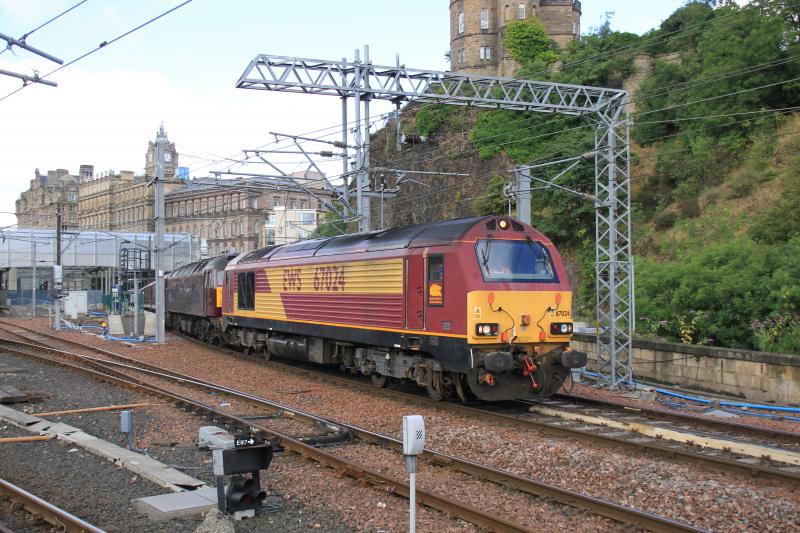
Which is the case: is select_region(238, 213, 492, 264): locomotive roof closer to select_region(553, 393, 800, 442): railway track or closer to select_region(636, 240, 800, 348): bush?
select_region(553, 393, 800, 442): railway track

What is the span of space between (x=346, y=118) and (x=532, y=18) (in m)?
41.6

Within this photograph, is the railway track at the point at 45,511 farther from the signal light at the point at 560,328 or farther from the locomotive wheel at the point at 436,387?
the signal light at the point at 560,328

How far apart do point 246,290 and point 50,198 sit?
3905 inches

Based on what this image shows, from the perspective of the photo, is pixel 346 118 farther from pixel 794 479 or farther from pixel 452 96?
pixel 794 479

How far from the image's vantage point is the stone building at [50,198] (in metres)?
105

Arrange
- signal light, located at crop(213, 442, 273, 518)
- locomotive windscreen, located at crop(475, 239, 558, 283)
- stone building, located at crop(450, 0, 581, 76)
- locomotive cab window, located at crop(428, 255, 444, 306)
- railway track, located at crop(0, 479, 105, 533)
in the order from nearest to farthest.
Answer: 1. railway track, located at crop(0, 479, 105, 533)
2. signal light, located at crop(213, 442, 273, 518)
3. locomotive windscreen, located at crop(475, 239, 558, 283)
4. locomotive cab window, located at crop(428, 255, 444, 306)
5. stone building, located at crop(450, 0, 581, 76)

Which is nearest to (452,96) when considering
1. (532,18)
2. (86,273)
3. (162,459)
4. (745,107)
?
(162,459)

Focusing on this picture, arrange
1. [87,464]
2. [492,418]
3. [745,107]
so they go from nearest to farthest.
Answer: [87,464], [492,418], [745,107]

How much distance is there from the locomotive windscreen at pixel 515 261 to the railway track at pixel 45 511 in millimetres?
7528

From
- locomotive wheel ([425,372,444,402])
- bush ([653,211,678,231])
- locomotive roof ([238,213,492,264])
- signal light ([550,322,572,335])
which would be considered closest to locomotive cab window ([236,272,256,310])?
locomotive roof ([238,213,492,264])

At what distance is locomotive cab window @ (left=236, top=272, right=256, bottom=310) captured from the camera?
861 inches

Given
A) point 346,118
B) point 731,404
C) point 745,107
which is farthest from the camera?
point 745,107

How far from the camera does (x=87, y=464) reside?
30.9 ft

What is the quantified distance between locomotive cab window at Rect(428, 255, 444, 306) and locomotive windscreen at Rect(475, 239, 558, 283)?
30.2 inches
